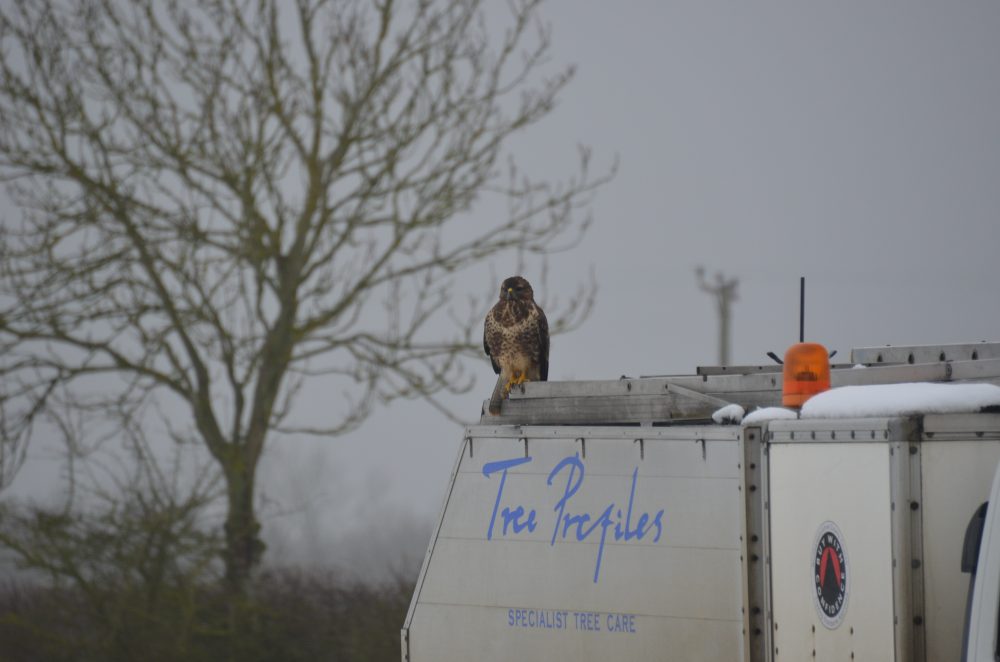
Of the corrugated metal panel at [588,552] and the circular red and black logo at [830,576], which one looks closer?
the circular red and black logo at [830,576]

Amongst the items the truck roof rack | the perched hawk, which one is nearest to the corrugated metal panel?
the truck roof rack

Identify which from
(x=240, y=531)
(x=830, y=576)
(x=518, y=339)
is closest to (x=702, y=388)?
(x=830, y=576)

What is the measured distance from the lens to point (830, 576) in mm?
4145

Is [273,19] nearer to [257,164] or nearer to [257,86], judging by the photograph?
[257,86]

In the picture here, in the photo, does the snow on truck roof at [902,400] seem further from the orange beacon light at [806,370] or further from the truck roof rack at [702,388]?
the truck roof rack at [702,388]

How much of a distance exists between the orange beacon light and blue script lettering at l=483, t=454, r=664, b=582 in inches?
30.9

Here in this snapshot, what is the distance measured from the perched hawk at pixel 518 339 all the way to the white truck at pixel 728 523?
2.70 metres

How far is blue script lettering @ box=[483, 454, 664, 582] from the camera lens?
5.04 m

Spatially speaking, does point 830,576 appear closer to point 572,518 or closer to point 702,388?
point 702,388

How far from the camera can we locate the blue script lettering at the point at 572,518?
5.04 m

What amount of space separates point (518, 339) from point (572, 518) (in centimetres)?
340

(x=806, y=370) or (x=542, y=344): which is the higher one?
(x=542, y=344)

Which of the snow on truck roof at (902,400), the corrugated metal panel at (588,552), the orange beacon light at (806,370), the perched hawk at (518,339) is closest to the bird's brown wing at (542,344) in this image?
the perched hawk at (518,339)

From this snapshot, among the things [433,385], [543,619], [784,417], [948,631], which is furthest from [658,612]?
[433,385]
